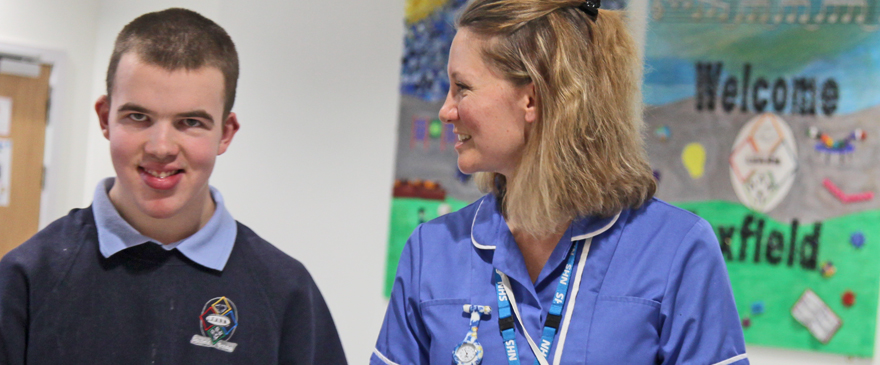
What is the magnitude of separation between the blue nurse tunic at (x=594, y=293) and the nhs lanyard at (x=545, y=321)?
0.5 inches

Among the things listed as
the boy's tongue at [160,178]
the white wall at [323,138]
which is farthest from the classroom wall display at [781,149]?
the boy's tongue at [160,178]

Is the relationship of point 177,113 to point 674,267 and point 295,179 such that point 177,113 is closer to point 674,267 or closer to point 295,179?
point 674,267

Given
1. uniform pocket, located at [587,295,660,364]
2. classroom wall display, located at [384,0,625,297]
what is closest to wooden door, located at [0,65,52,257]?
classroom wall display, located at [384,0,625,297]

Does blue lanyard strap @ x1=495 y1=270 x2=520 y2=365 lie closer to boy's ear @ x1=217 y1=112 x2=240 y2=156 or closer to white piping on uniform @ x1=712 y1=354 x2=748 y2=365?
white piping on uniform @ x1=712 y1=354 x2=748 y2=365

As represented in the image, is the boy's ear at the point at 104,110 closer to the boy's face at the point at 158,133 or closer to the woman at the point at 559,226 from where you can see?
the boy's face at the point at 158,133

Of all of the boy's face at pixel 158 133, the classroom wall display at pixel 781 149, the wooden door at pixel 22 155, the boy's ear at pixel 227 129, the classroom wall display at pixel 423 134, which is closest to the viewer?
the boy's face at pixel 158 133

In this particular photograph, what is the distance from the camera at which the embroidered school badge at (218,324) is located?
1.43m

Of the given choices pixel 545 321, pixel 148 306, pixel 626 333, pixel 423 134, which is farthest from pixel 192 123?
pixel 423 134

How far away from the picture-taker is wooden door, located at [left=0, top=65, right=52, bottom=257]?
150 inches

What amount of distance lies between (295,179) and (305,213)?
0.56 ft

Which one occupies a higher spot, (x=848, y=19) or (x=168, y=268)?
(x=848, y=19)

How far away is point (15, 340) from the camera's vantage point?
1.28 m

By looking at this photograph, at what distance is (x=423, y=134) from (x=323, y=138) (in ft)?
1.61

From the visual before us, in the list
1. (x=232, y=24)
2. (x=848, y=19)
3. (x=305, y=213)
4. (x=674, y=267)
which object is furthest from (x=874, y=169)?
(x=232, y=24)
